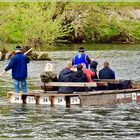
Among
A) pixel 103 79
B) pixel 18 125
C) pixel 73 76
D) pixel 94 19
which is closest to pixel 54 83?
pixel 73 76

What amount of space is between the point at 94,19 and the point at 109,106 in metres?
45.9

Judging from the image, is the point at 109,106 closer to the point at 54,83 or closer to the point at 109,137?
the point at 54,83

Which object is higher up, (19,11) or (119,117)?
(19,11)

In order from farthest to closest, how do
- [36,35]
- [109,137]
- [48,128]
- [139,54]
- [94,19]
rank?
1. [94,19]
2. [139,54]
3. [36,35]
4. [48,128]
5. [109,137]

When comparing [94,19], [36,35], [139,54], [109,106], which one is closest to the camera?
[109,106]

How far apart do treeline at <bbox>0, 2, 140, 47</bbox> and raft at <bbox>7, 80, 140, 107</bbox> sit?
29.4 m

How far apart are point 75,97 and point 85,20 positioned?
45167mm

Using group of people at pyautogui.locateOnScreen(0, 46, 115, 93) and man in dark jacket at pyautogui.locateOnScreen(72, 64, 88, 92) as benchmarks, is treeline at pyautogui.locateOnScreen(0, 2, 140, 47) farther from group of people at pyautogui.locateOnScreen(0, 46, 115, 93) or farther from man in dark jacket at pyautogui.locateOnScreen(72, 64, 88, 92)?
man in dark jacket at pyautogui.locateOnScreen(72, 64, 88, 92)

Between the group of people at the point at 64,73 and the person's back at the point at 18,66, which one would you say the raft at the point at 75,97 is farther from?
the person's back at the point at 18,66

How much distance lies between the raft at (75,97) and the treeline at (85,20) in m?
29.4

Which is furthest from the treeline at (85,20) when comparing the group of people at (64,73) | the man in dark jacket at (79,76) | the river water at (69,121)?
the river water at (69,121)

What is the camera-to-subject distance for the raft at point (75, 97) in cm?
2678

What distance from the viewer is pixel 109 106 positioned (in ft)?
88.7

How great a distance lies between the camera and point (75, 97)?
2670 cm
